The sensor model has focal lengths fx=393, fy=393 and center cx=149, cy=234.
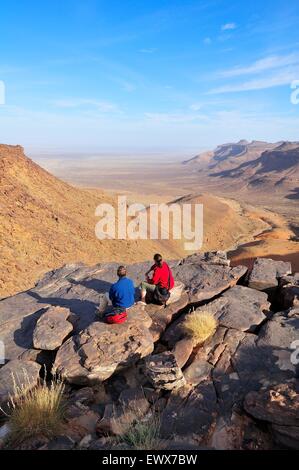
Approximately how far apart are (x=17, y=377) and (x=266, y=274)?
6790mm

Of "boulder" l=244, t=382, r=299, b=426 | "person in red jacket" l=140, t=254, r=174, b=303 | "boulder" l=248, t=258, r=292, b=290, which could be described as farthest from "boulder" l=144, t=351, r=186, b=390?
"boulder" l=248, t=258, r=292, b=290

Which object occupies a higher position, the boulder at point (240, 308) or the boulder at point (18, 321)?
the boulder at point (240, 308)

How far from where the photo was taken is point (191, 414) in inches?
221

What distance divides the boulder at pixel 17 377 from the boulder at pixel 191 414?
240 centimetres

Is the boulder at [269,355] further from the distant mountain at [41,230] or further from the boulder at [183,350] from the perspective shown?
the distant mountain at [41,230]

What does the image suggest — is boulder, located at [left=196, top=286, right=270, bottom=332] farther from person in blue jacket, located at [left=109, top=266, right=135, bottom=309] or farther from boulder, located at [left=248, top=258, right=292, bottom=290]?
person in blue jacket, located at [left=109, top=266, right=135, bottom=309]

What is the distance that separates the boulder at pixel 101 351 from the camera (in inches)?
263

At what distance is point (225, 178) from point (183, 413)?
316ft

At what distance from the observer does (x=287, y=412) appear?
4.94m

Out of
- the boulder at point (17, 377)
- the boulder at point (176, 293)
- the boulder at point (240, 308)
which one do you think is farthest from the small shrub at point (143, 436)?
the boulder at point (176, 293)

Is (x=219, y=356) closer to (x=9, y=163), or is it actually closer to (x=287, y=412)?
(x=287, y=412)

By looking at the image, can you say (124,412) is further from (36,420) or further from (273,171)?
(273,171)

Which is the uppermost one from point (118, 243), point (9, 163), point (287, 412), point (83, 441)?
point (9, 163)
